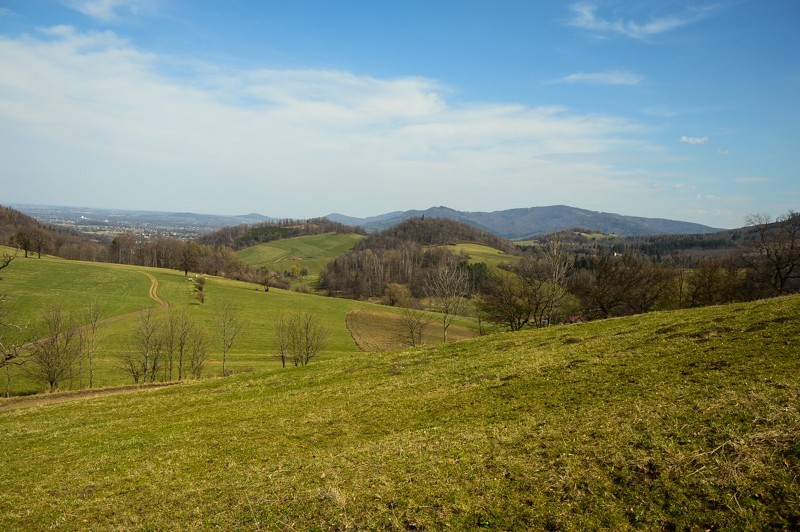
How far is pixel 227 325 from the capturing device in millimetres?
66062

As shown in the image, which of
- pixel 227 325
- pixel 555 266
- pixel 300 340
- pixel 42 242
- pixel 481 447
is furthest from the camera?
pixel 42 242

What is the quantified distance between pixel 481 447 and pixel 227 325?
63049mm

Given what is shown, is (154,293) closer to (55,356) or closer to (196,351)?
(196,351)

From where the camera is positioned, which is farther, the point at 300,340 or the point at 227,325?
the point at 227,325

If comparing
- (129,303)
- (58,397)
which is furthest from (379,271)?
(58,397)

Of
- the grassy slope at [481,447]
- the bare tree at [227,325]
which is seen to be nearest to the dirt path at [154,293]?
the bare tree at [227,325]

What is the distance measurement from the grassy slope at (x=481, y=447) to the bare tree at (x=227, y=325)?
3878cm

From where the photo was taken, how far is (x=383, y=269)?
168375 millimetres

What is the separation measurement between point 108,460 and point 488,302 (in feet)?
171

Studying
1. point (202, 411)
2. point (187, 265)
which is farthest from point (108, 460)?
point (187, 265)

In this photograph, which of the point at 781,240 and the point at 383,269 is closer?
the point at 781,240

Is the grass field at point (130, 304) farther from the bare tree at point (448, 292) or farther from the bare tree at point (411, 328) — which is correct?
the bare tree at point (448, 292)

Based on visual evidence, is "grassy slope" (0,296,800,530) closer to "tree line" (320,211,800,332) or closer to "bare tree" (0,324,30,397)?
"bare tree" (0,324,30,397)

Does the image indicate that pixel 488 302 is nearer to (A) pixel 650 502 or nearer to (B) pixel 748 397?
(B) pixel 748 397
